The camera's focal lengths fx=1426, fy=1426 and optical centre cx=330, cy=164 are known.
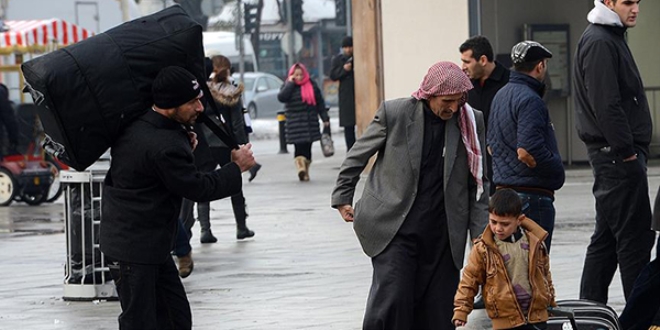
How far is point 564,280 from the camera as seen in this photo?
33.8 feet

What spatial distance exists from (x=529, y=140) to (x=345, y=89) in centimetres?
1429

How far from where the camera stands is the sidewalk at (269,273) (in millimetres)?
9352

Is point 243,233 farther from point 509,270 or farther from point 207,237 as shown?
point 509,270

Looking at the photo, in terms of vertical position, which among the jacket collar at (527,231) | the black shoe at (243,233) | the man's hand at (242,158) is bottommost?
the black shoe at (243,233)

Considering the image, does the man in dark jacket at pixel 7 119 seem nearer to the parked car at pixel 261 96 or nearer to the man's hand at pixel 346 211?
the man's hand at pixel 346 211

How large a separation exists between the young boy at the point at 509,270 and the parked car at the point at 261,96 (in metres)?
39.1

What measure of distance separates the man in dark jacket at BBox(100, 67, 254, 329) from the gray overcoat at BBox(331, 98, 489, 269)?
78 centimetres

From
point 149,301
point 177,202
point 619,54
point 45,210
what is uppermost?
point 619,54

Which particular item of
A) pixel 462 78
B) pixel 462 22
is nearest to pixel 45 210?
pixel 462 22

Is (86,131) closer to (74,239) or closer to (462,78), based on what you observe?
(462,78)

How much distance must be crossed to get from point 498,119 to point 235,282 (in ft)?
10.8

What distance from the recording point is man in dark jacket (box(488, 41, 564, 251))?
816 centimetres

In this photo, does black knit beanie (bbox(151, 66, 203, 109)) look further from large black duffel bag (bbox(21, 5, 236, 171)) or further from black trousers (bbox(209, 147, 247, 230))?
black trousers (bbox(209, 147, 247, 230))

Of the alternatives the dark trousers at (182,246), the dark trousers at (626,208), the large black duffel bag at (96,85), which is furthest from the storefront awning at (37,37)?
the large black duffel bag at (96,85)
